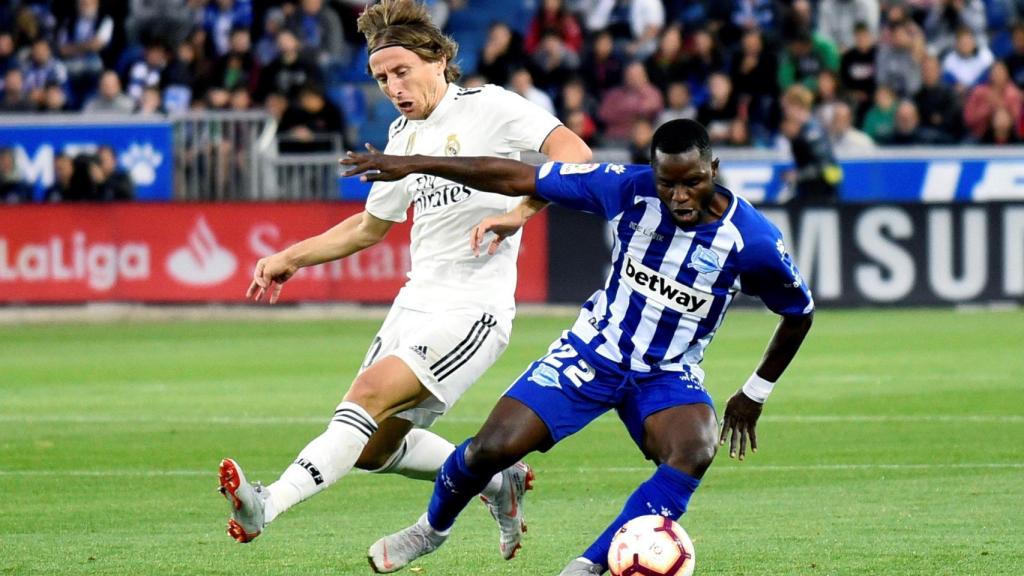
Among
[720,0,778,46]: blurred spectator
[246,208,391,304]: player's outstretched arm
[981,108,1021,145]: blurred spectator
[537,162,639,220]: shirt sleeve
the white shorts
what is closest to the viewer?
[537,162,639,220]: shirt sleeve

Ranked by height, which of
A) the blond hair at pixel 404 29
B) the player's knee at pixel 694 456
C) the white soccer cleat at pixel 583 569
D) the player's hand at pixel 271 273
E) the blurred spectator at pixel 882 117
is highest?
the blond hair at pixel 404 29

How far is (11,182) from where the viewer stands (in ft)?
70.0

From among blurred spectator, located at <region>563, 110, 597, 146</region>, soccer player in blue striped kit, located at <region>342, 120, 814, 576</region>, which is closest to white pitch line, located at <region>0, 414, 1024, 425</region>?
soccer player in blue striped kit, located at <region>342, 120, 814, 576</region>

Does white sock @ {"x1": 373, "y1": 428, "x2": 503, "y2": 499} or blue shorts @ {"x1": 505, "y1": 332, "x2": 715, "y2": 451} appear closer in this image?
blue shorts @ {"x1": 505, "y1": 332, "x2": 715, "y2": 451}

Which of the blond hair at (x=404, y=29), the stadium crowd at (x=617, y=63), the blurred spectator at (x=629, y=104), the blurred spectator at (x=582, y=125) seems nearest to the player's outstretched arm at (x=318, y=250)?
the blond hair at (x=404, y=29)

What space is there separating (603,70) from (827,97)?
9.84 ft

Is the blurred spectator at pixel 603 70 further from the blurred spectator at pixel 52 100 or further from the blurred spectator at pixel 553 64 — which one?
the blurred spectator at pixel 52 100

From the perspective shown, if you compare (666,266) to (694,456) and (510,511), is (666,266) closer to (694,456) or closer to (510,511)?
(694,456)

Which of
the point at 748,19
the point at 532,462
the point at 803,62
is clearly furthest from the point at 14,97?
the point at 532,462

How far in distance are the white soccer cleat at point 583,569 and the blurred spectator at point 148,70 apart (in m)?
18.2

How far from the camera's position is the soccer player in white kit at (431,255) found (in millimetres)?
7047

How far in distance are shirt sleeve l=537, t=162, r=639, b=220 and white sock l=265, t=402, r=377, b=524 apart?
1116 mm

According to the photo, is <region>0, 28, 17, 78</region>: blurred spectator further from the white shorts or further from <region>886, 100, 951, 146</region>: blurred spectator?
the white shorts

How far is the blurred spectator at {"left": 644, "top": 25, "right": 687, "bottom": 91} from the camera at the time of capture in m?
22.5
